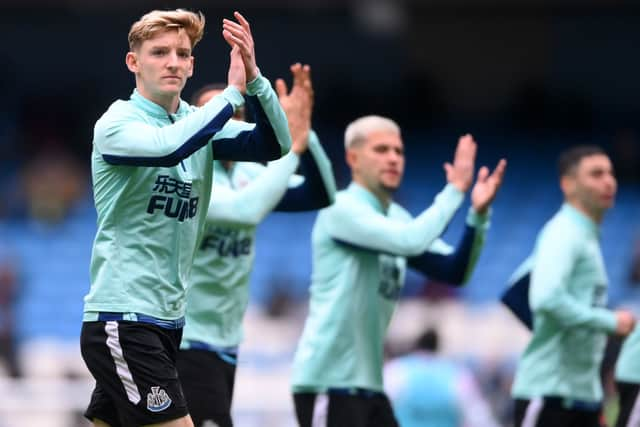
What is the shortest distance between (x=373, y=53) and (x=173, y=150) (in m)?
19.7

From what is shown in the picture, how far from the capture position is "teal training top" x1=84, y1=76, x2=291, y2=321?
5578 millimetres

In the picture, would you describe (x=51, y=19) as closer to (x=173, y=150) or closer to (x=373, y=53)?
(x=373, y=53)

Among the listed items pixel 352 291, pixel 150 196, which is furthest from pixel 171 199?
pixel 352 291

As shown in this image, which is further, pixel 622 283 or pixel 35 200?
pixel 35 200

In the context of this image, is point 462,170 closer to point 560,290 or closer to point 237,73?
point 560,290

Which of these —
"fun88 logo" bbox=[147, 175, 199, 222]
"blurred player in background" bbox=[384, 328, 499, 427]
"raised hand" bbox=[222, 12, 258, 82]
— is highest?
"raised hand" bbox=[222, 12, 258, 82]

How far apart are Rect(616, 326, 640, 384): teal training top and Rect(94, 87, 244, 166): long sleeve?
12.7 ft

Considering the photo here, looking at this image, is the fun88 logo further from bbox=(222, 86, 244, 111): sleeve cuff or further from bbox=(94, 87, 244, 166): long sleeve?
bbox=(222, 86, 244, 111): sleeve cuff

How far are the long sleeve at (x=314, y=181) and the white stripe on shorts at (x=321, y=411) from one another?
3.30ft

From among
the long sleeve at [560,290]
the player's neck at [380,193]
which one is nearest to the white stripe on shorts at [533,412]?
the long sleeve at [560,290]

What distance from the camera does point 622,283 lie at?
18094 millimetres

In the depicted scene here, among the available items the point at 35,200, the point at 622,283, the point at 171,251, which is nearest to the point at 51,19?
the point at 35,200

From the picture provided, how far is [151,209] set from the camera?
575cm

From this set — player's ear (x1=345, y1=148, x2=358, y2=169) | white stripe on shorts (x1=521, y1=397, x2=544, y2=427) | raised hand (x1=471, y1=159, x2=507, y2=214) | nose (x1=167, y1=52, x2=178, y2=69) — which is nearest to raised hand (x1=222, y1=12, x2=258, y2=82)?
nose (x1=167, y1=52, x2=178, y2=69)
